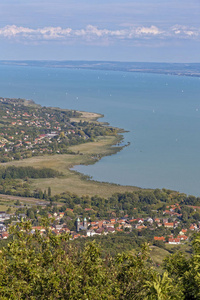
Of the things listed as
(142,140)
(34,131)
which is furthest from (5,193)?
(34,131)

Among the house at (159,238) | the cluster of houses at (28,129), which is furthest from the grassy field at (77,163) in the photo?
the house at (159,238)

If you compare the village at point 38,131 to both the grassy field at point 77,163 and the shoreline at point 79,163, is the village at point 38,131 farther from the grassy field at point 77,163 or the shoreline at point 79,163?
the grassy field at point 77,163

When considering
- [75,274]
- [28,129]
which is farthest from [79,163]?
[75,274]

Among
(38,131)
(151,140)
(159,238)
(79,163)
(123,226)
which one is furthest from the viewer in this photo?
(38,131)

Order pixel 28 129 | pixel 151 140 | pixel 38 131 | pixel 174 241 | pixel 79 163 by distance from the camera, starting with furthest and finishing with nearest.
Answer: pixel 28 129
pixel 38 131
pixel 151 140
pixel 79 163
pixel 174 241

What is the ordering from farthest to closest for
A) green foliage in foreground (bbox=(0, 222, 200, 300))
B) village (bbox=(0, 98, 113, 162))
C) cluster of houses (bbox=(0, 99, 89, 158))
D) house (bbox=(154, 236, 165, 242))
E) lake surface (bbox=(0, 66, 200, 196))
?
cluster of houses (bbox=(0, 99, 89, 158)) < village (bbox=(0, 98, 113, 162)) < lake surface (bbox=(0, 66, 200, 196)) < house (bbox=(154, 236, 165, 242)) < green foliage in foreground (bbox=(0, 222, 200, 300))

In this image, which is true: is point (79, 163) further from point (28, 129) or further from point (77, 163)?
point (28, 129)

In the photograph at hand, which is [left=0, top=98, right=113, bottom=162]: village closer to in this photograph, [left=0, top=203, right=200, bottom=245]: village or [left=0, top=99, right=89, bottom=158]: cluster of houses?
[left=0, top=99, right=89, bottom=158]: cluster of houses

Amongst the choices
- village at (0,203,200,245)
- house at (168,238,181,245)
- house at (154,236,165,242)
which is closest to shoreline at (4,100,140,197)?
village at (0,203,200,245)
